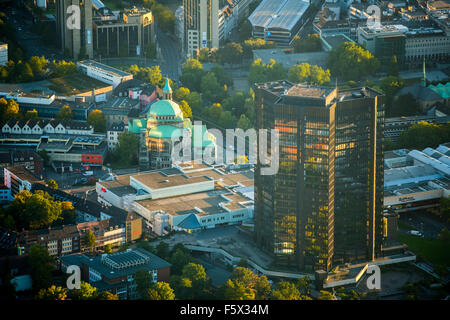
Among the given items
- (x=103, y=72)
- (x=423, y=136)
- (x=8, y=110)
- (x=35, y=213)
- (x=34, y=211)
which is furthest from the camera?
(x=103, y=72)

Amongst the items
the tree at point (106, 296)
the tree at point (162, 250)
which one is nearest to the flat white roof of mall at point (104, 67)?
the tree at point (162, 250)

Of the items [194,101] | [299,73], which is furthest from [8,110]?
[299,73]

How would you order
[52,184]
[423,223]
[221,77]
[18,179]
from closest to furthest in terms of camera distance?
[423,223] < [18,179] < [52,184] < [221,77]

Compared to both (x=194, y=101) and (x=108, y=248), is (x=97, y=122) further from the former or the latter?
(x=108, y=248)

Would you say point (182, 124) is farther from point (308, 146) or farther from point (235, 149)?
point (308, 146)

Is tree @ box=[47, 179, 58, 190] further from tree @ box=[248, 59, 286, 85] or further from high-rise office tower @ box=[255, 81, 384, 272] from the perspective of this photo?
tree @ box=[248, 59, 286, 85]

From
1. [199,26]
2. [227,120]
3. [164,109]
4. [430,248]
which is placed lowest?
[430,248]
